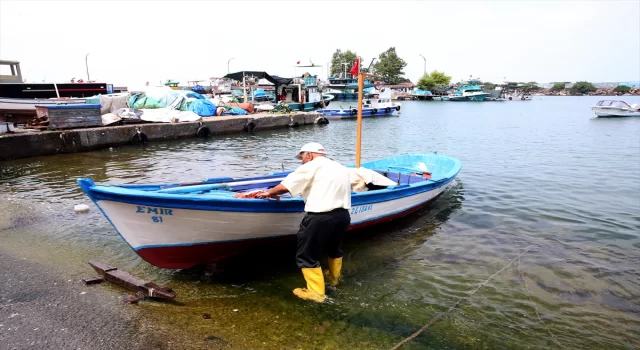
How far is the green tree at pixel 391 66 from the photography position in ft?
417

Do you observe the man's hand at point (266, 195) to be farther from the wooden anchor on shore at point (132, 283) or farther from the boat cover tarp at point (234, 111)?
the boat cover tarp at point (234, 111)

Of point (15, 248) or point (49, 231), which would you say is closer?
point (15, 248)

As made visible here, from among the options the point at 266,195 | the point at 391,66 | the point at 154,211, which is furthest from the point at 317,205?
the point at 391,66

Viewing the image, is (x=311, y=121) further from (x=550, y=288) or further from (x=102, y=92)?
(x=550, y=288)

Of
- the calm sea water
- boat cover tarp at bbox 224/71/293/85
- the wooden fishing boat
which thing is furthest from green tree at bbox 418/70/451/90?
the wooden fishing boat

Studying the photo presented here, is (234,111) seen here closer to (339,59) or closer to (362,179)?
(362,179)

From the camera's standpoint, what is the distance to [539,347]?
15.2ft

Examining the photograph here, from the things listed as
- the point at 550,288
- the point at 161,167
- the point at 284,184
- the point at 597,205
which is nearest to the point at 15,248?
the point at 284,184

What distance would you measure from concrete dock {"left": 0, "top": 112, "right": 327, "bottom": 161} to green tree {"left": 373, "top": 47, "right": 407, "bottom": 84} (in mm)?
106616

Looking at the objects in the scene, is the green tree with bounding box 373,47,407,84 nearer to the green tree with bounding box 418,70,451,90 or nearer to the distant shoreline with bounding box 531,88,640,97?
the green tree with bounding box 418,70,451,90

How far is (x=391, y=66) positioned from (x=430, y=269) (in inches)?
5043

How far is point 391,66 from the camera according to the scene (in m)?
127

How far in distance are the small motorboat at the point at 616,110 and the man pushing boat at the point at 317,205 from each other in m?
44.1

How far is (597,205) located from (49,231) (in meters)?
13.5
